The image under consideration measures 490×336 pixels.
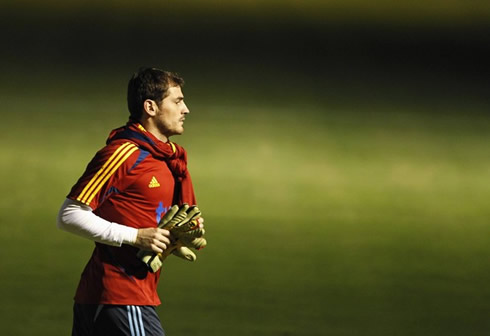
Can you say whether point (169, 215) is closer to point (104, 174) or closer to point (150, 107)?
point (104, 174)

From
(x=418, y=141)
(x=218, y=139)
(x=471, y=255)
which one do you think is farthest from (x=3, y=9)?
(x=471, y=255)

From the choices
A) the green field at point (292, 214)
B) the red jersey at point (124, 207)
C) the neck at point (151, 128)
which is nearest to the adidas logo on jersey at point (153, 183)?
the red jersey at point (124, 207)

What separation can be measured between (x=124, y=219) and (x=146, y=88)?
0.38m

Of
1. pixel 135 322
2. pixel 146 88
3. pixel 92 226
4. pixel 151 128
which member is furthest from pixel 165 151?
pixel 135 322

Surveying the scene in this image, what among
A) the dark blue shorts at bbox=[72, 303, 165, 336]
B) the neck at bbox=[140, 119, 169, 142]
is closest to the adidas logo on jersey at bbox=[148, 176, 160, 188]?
the neck at bbox=[140, 119, 169, 142]

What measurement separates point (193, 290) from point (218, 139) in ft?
3.27

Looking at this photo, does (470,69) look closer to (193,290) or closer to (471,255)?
(471,255)

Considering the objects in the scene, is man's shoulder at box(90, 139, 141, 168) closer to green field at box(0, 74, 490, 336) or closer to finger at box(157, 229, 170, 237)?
finger at box(157, 229, 170, 237)

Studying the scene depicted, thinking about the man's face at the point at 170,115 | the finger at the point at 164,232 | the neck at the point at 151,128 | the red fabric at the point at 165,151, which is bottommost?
the finger at the point at 164,232

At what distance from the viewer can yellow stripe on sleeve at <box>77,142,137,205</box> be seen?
2.42 meters

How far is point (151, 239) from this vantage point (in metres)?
2.43

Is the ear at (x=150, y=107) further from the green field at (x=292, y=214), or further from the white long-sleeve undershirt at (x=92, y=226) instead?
the green field at (x=292, y=214)

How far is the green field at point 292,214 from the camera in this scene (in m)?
3.95

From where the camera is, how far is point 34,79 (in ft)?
16.4
